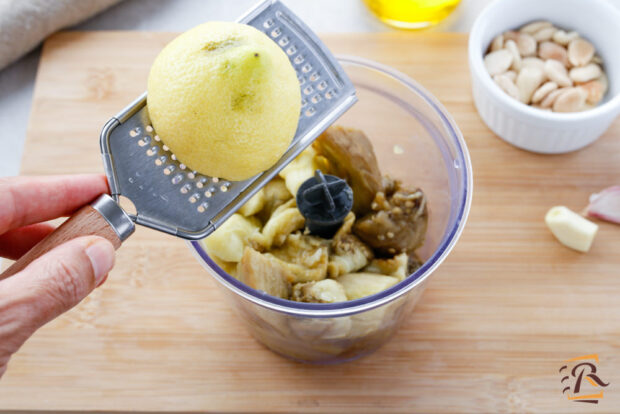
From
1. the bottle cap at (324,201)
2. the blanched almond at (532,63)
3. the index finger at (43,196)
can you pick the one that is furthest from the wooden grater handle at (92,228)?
the blanched almond at (532,63)

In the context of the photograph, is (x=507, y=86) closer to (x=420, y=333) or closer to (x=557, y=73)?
(x=557, y=73)

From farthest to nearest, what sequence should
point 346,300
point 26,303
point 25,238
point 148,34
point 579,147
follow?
point 148,34 < point 579,147 < point 25,238 < point 346,300 < point 26,303

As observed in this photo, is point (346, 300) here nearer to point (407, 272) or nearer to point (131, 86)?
point (407, 272)

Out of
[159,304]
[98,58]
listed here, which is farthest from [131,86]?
[159,304]

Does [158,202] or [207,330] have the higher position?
[158,202]

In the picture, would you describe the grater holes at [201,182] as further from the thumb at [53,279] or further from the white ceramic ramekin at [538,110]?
the white ceramic ramekin at [538,110]

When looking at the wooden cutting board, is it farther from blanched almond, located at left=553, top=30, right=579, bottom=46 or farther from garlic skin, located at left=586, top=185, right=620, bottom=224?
blanched almond, located at left=553, top=30, right=579, bottom=46

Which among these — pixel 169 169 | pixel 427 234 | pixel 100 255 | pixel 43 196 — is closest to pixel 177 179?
pixel 169 169
